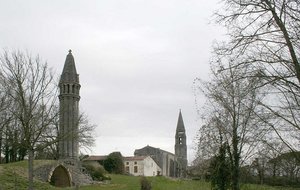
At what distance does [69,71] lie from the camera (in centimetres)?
6394

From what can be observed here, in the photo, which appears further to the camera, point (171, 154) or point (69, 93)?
point (171, 154)

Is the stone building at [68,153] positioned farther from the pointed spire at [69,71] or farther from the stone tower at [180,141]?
the stone tower at [180,141]

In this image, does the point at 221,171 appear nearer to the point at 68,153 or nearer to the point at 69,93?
the point at 68,153

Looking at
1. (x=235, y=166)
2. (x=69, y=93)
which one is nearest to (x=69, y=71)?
(x=69, y=93)

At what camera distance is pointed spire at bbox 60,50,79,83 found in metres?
63.8

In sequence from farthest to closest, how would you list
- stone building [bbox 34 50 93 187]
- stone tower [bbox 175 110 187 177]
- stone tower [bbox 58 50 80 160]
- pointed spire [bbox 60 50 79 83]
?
stone tower [bbox 175 110 187 177] → pointed spire [bbox 60 50 79 83] → stone tower [bbox 58 50 80 160] → stone building [bbox 34 50 93 187]

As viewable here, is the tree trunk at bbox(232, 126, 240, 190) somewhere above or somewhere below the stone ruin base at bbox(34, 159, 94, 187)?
above

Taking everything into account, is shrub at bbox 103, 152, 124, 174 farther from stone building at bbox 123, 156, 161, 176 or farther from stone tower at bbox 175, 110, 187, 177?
stone tower at bbox 175, 110, 187, 177

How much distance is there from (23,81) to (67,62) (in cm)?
4115

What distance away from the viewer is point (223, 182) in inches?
750

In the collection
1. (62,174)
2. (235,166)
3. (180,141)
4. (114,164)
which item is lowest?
(62,174)

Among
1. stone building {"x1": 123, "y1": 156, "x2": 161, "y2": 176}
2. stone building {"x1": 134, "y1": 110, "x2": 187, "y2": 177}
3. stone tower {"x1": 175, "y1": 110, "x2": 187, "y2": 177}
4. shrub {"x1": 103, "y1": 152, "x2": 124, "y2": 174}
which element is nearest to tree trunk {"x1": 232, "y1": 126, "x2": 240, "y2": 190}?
shrub {"x1": 103, "y1": 152, "x2": 124, "y2": 174}

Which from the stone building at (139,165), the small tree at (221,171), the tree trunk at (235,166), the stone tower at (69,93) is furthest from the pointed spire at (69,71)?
the tree trunk at (235,166)

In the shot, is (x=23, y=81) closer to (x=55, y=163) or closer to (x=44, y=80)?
(x=44, y=80)
